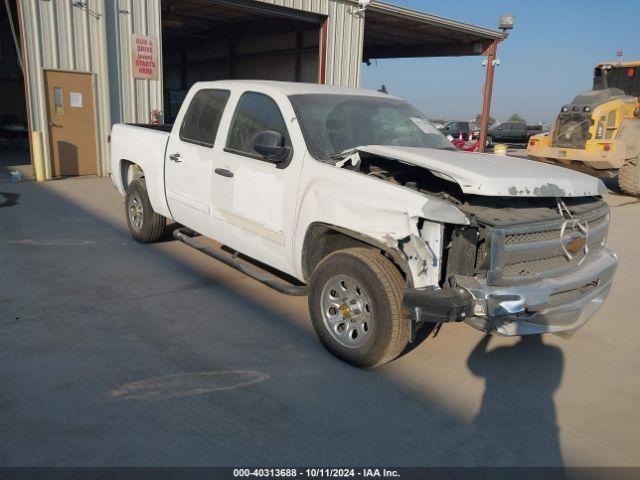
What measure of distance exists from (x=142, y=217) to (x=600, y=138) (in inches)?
395

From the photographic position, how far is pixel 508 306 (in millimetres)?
3154

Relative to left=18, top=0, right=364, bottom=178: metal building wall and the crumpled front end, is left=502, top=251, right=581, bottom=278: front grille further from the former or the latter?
left=18, top=0, right=364, bottom=178: metal building wall

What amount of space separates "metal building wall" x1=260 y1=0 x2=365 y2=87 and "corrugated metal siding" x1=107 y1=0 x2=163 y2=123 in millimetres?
4498

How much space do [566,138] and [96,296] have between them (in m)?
11.0

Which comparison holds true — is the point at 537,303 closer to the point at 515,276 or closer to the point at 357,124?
the point at 515,276

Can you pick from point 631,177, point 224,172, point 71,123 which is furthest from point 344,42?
point 224,172

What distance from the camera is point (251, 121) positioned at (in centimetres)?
465

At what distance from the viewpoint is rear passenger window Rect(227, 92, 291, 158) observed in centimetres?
443

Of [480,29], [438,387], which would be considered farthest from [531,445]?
[480,29]

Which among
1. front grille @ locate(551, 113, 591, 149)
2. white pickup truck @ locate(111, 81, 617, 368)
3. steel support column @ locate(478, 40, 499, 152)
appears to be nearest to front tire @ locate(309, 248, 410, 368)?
white pickup truck @ locate(111, 81, 617, 368)

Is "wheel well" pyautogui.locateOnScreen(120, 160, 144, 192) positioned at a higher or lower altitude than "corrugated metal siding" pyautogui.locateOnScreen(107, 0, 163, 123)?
lower

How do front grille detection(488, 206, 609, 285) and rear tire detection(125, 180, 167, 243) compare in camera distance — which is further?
rear tire detection(125, 180, 167, 243)

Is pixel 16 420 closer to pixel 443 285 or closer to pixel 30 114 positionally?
pixel 443 285

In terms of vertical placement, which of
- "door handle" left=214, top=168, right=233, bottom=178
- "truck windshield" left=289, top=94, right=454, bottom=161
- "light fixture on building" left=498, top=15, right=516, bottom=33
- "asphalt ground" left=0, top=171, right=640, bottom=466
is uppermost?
"light fixture on building" left=498, top=15, right=516, bottom=33
